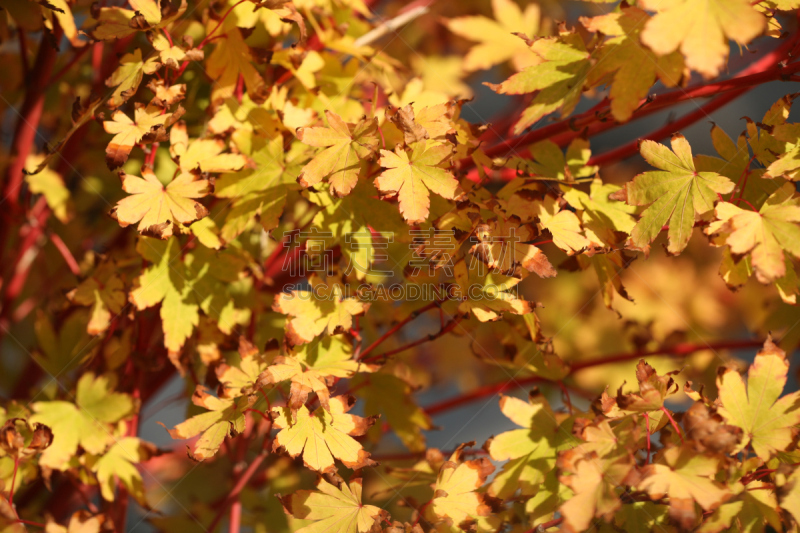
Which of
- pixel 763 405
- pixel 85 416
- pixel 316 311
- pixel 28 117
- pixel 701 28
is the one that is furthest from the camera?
pixel 28 117

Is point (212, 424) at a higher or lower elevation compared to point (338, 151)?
lower

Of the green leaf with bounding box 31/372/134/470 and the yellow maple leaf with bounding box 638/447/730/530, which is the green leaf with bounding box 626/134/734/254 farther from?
the green leaf with bounding box 31/372/134/470

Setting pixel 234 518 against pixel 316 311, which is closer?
pixel 316 311

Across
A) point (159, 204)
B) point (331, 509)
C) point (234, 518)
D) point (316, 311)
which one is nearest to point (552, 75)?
point (316, 311)

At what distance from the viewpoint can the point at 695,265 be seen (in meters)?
1.92

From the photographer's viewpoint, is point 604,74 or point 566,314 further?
point 566,314

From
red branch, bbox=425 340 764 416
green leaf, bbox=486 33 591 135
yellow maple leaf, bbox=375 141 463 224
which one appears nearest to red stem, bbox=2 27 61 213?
yellow maple leaf, bbox=375 141 463 224

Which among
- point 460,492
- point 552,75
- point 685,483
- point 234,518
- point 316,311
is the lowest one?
point 234,518

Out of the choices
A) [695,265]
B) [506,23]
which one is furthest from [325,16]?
[695,265]

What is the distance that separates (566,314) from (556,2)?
117cm

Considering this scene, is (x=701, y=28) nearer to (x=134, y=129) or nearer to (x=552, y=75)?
(x=552, y=75)

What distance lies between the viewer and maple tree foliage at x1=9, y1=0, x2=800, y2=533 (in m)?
0.77

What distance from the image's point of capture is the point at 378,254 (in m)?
0.99

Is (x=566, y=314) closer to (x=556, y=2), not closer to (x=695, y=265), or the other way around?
(x=695, y=265)
